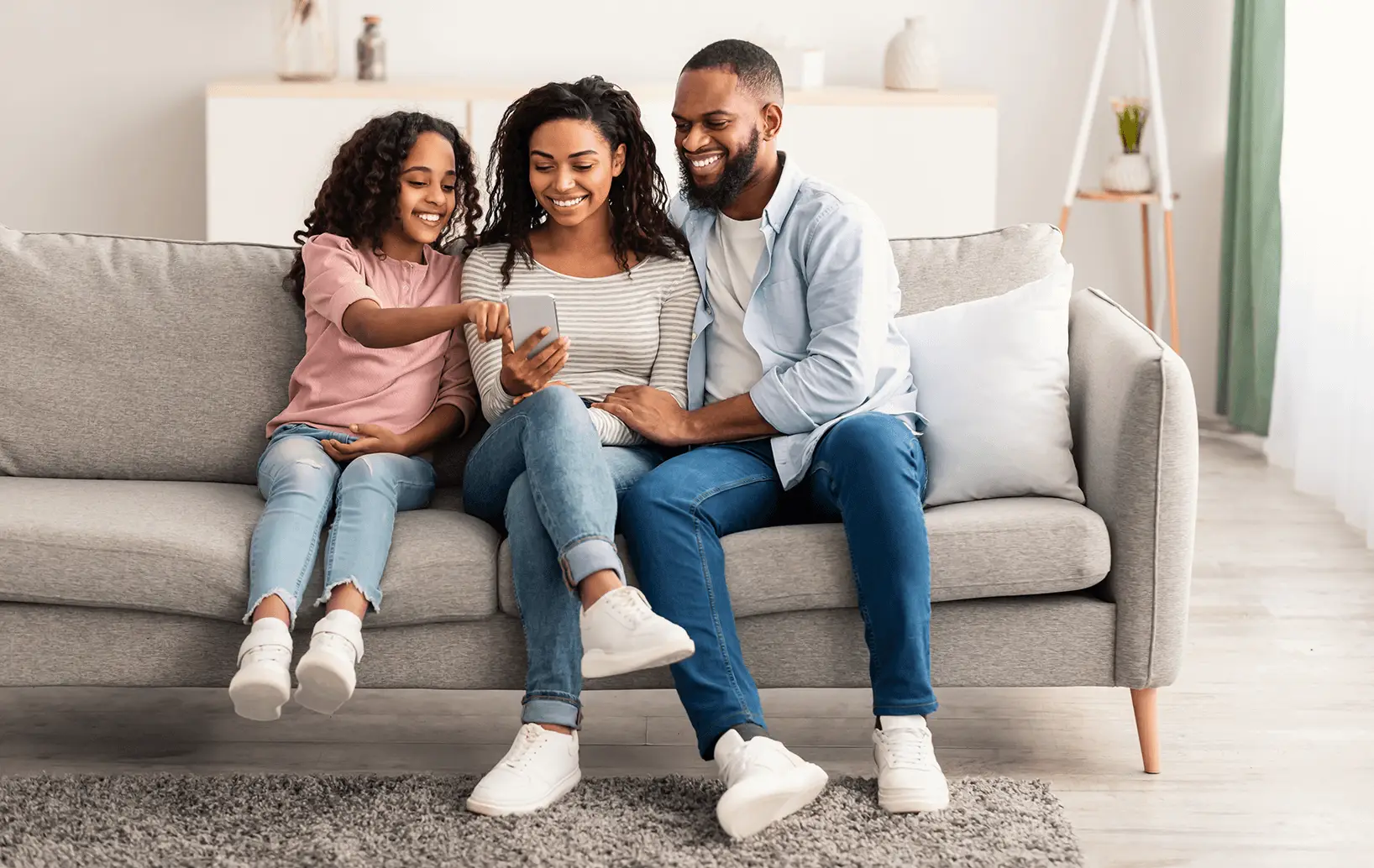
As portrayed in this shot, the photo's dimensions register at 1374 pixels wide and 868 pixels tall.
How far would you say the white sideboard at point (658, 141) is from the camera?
13.4 feet

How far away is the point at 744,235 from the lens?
227 cm

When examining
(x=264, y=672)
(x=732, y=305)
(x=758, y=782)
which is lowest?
(x=758, y=782)

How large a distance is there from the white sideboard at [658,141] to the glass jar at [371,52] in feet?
0.33

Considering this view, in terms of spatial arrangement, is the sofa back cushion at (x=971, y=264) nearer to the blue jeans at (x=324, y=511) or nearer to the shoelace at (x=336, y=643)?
the blue jeans at (x=324, y=511)

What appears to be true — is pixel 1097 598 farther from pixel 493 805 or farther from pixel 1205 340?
pixel 1205 340

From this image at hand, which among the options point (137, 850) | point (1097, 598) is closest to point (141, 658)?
point (137, 850)

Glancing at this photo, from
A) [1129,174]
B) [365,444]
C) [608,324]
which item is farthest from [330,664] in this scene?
[1129,174]

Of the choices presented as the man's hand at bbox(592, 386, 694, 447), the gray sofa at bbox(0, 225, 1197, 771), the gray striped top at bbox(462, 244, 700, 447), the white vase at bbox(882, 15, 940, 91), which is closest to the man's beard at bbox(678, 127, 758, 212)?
the gray striped top at bbox(462, 244, 700, 447)

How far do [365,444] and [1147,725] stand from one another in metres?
1.24

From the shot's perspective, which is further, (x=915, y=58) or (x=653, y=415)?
(x=915, y=58)

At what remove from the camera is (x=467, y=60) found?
4.54 metres

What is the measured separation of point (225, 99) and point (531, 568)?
269 centimetres

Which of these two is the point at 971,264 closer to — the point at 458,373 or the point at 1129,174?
the point at 458,373

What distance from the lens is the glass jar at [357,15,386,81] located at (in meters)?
4.25
